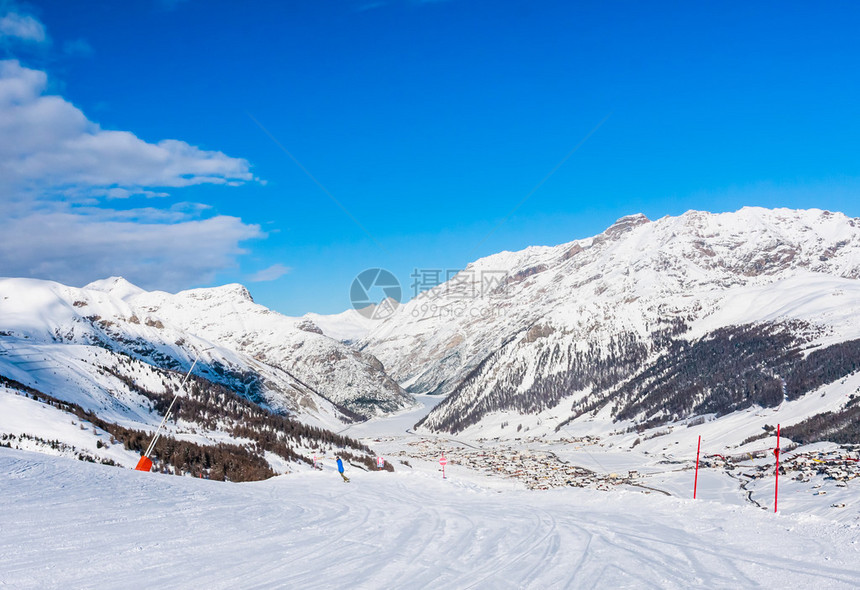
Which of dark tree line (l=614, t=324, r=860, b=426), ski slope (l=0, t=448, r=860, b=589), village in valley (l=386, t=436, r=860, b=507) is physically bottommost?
village in valley (l=386, t=436, r=860, b=507)

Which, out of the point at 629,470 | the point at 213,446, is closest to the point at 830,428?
the point at 629,470

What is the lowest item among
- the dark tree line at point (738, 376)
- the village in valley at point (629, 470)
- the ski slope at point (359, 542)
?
the village in valley at point (629, 470)

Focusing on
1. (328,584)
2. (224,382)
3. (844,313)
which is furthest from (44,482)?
(844,313)

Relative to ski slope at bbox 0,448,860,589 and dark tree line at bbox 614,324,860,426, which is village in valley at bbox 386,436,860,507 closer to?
dark tree line at bbox 614,324,860,426

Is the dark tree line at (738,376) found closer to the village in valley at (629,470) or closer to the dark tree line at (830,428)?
the dark tree line at (830,428)

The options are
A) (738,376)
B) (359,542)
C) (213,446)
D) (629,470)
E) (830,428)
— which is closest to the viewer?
(359,542)

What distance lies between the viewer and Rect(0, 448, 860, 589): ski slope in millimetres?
9328

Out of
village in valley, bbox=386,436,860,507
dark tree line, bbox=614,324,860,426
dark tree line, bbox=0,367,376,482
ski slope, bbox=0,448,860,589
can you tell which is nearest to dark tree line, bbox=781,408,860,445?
village in valley, bbox=386,436,860,507

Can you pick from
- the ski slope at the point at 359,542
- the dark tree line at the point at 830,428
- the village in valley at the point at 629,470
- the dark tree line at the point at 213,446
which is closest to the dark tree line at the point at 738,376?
the dark tree line at the point at 830,428

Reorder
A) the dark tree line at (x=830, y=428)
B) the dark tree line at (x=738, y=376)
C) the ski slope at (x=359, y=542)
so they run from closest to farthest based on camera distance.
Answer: the ski slope at (x=359, y=542)
the dark tree line at (x=830, y=428)
the dark tree line at (x=738, y=376)

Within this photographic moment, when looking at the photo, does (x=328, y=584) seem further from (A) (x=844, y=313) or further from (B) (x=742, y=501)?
(A) (x=844, y=313)

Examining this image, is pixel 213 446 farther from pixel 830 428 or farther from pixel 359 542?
pixel 830 428

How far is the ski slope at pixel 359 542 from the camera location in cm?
933

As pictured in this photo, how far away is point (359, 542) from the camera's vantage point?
12.5 metres
